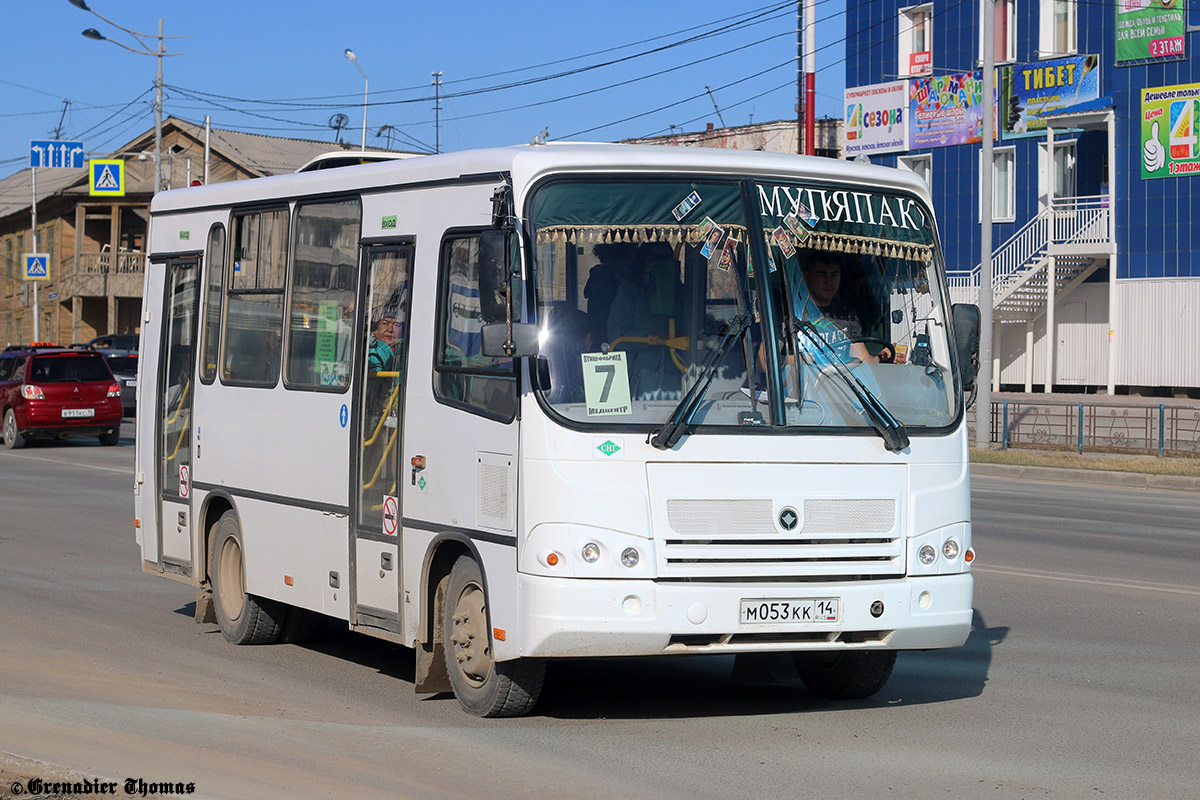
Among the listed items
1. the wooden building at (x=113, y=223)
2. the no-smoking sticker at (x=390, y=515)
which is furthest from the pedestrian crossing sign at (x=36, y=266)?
the no-smoking sticker at (x=390, y=515)

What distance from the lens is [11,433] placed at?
3181 cm

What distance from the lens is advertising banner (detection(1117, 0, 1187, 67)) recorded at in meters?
40.6

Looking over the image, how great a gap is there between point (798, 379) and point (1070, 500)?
1483 centimetres

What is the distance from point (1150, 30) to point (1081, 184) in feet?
15.0

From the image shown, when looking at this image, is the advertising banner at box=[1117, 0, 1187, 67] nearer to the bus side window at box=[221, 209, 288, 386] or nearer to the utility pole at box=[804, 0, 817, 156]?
the utility pole at box=[804, 0, 817, 156]

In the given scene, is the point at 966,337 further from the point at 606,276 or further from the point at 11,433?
the point at 11,433

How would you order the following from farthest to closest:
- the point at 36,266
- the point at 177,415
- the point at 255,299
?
the point at 36,266 → the point at 177,415 → the point at 255,299

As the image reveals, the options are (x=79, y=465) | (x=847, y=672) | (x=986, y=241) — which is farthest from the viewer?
(x=986, y=241)

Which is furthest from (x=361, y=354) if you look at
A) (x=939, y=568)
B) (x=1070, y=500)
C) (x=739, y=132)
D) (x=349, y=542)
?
(x=739, y=132)

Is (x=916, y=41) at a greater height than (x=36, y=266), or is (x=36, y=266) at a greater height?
(x=916, y=41)

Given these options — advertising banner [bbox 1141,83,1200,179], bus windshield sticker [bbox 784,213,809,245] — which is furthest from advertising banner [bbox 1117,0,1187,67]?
bus windshield sticker [bbox 784,213,809,245]

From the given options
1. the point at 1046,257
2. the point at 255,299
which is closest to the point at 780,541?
the point at 255,299

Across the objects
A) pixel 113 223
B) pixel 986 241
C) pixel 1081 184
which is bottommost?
pixel 986 241

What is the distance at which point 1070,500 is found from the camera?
21609mm
